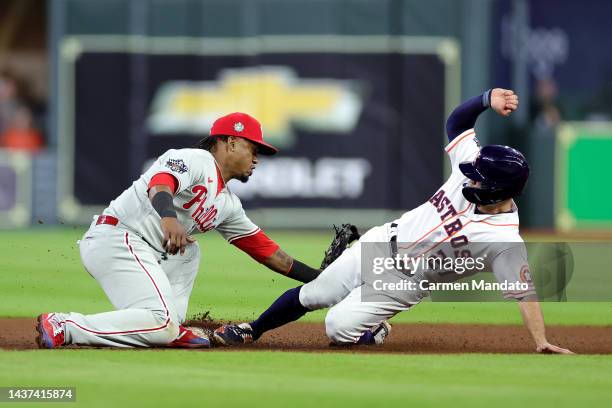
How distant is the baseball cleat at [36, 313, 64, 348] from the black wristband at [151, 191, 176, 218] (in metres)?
0.77

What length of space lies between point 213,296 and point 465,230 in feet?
9.82

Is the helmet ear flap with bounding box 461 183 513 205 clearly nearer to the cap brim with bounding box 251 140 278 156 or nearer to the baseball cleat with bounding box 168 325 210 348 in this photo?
the cap brim with bounding box 251 140 278 156

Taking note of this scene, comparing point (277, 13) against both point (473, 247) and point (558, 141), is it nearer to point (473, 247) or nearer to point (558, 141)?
point (558, 141)

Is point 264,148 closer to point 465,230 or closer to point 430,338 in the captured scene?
point 465,230

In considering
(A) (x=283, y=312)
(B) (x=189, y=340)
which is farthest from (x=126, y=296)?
(A) (x=283, y=312)

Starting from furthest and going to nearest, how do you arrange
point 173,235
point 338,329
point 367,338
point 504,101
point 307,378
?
point 367,338, point 338,329, point 504,101, point 173,235, point 307,378

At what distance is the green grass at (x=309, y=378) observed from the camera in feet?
16.0

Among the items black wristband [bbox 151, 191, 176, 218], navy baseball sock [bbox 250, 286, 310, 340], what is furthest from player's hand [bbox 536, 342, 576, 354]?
black wristband [bbox 151, 191, 176, 218]

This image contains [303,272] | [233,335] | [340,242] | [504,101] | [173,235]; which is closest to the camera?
[173,235]

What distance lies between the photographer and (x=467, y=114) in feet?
22.4

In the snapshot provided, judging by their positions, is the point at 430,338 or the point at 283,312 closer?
the point at 283,312

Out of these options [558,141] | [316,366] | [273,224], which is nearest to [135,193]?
[316,366]

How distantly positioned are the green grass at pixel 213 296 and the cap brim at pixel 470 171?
2244 mm

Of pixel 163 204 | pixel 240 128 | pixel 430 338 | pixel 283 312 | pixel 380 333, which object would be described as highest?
pixel 240 128
